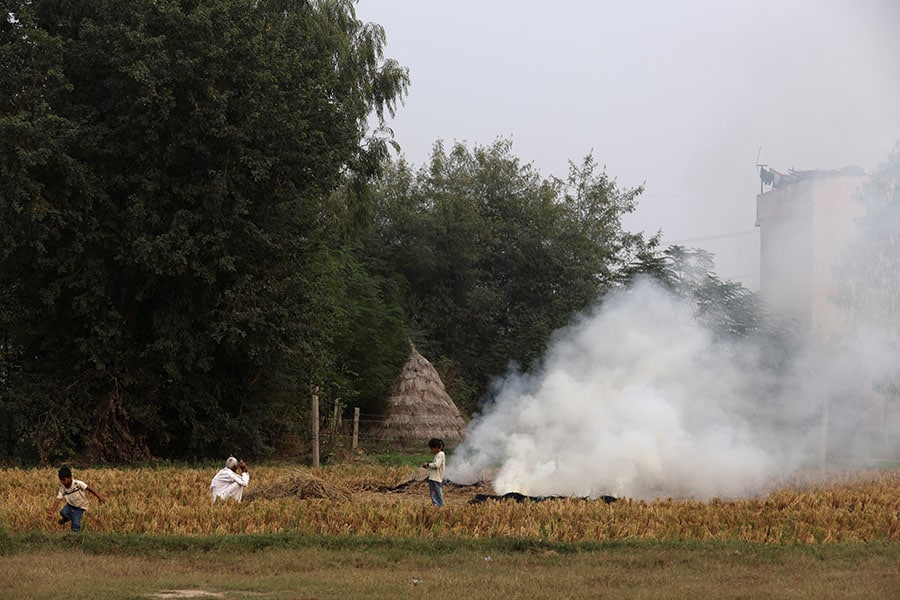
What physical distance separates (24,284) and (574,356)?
15.9 metres

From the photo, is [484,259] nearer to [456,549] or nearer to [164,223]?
[164,223]

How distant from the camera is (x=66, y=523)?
54.0ft

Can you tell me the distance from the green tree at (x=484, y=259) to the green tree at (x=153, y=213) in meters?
20.9

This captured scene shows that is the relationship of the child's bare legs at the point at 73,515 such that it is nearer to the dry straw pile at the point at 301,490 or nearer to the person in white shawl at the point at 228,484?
the person in white shawl at the point at 228,484

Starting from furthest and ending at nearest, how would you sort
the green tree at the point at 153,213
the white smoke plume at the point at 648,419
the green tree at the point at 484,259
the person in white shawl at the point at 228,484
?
1. the green tree at the point at 484,259
2. the green tree at the point at 153,213
3. the white smoke plume at the point at 648,419
4. the person in white shawl at the point at 228,484

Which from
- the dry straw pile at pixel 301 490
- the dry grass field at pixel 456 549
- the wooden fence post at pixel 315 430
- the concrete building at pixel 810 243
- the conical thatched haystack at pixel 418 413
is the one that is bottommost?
the dry grass field at pixel 456 549

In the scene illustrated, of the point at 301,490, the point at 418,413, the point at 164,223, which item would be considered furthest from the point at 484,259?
the point at 301,490

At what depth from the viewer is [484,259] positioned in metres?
57.3

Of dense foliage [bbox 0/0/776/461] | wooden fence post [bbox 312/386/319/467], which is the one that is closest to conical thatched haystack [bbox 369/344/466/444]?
dense foliage [bbox 0/0/776/461]

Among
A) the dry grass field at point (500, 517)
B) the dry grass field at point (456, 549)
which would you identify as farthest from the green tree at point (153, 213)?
the dry grass field at point (456, 549)

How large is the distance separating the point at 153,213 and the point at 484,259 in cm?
2982

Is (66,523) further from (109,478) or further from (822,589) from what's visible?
(822,589)

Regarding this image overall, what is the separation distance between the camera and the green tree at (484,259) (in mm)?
54188

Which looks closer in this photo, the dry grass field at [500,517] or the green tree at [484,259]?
the dry grass field at [500,517]
